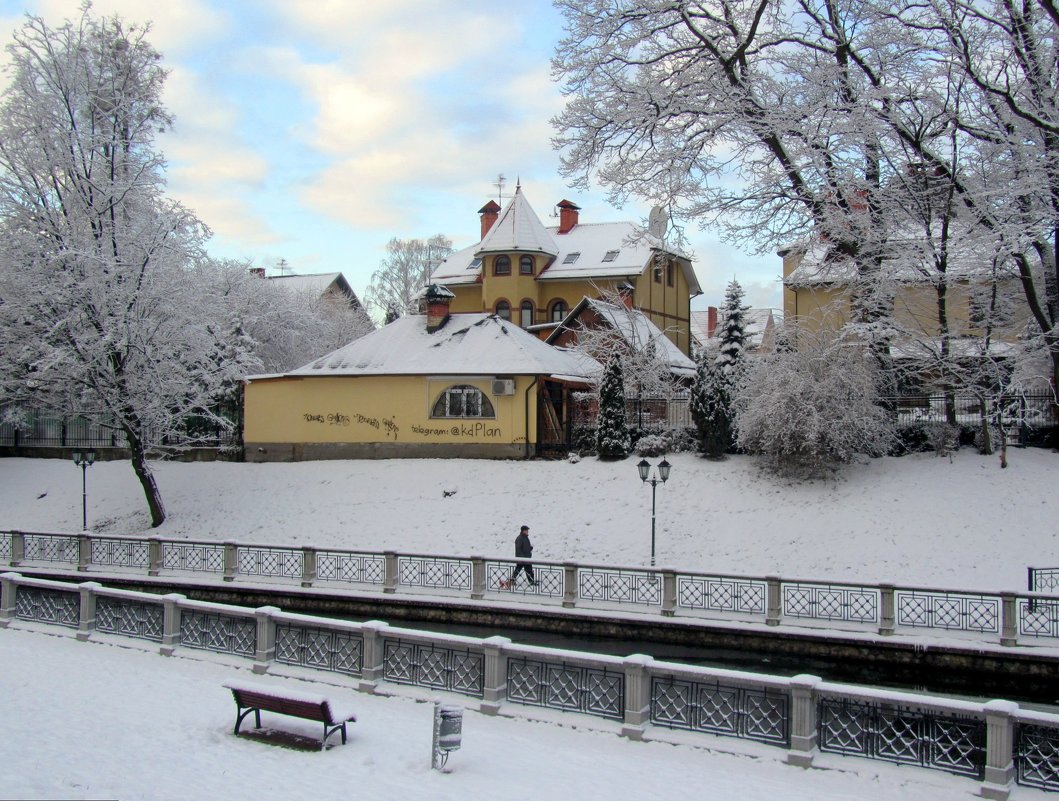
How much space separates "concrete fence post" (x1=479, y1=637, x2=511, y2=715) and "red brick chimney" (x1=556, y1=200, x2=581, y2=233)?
45145 millimetres

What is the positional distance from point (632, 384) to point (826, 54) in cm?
1424

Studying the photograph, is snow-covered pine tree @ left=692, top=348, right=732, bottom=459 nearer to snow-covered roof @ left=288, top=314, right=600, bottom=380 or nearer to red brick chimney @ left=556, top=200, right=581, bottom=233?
snow-covered roof @ left=288, top=314, right=600, bottom=380

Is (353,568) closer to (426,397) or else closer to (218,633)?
(218,633)

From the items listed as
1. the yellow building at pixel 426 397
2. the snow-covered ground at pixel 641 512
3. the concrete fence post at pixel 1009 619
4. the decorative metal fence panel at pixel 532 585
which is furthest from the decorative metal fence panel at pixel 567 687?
the yellow building at pixel 426 397

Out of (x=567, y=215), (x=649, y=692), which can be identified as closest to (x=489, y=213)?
(x=567, y=215)

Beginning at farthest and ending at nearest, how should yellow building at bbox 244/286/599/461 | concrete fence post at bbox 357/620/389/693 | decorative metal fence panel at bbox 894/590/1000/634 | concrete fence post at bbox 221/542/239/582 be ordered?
yellow building at bbox 244/286/599/461, concrete fence post at bbox 221/542/239/582, decorative metal fence panel at bbox 894/590/1000/634, concrete fence post at bbox 357/620/389/693

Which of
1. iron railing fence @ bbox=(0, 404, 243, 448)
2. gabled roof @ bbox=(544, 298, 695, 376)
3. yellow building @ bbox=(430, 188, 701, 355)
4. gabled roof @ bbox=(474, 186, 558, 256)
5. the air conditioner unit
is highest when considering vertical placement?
gabled roof @ bbox=(474, 186, 558, 256)

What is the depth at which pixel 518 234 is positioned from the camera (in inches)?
1961

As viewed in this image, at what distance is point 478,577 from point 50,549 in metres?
12.5

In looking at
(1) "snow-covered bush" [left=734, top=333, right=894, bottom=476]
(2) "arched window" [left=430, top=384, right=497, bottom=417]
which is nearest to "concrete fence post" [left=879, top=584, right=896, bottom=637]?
(1) "snow-covered bush" [left=734, top=333, right=894, bottom=476]

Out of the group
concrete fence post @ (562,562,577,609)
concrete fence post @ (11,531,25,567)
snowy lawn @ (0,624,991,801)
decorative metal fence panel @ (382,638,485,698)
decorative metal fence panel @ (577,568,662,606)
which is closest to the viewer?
snowy lawn @ (0,624,991,801)

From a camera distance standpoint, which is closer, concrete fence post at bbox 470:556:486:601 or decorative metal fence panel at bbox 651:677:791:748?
decorative metal fence panel at bbox 651:677:791:748

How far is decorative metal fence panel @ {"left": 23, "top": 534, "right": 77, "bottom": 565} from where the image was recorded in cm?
2366

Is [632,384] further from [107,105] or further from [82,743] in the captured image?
[82,743]
